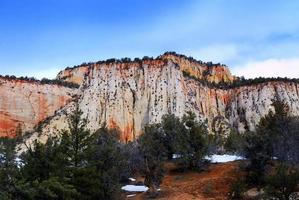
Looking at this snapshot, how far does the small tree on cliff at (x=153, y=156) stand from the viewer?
105 ft

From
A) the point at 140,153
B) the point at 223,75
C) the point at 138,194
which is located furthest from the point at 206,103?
the point at 138,194

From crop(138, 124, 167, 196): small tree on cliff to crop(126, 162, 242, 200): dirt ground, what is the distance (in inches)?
30.2

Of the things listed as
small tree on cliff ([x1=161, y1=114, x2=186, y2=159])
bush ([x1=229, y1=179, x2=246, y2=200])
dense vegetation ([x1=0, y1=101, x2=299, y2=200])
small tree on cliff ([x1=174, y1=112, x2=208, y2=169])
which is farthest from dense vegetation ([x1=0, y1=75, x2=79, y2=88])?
bush ([x1=229, y1=179, x2=246, y2=200])

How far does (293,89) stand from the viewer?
80375 millimetres

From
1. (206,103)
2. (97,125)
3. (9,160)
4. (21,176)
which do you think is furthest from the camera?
(206,103)

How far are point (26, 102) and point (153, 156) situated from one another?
4757 centimetres

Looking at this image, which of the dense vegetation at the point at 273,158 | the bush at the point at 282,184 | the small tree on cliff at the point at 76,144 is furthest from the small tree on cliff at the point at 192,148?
the bush at the point at 282,184

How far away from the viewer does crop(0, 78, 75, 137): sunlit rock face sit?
76.4 metres

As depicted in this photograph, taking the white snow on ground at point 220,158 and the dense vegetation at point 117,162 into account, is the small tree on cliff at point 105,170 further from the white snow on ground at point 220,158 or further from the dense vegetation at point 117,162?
the white snow on ground at point 220,158

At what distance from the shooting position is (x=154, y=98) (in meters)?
71.8

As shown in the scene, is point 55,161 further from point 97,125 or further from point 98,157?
point 97,125

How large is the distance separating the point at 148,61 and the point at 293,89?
22.4 m

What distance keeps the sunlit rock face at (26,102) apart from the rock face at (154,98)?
616 millimetres

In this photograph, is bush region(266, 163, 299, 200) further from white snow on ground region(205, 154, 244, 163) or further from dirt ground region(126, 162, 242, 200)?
white snow on ground region(205, 154, 244, 163)
